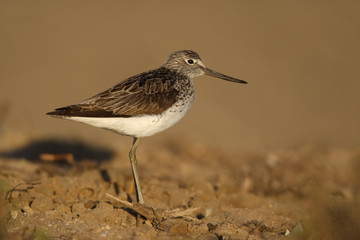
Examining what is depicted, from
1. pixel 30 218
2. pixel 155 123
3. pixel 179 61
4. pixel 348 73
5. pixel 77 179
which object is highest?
pixel 348 73

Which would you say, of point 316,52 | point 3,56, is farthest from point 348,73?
point 3,56

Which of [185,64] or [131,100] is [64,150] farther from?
[131,100]

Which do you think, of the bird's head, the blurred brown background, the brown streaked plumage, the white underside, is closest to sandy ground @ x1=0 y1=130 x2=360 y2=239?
the brown streaked plumage

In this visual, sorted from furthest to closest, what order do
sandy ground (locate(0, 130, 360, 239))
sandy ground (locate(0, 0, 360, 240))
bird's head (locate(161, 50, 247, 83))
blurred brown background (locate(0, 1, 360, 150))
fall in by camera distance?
1. blurred brown background (locate(0, 1, 360, 150))
2. bird's head (locate(161, 50, 247, 83))
3. sandy ground (locate(0, 0, 360, 240))
4. sandy ground (locate(0, 130, 360, 239))

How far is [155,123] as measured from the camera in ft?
20.7

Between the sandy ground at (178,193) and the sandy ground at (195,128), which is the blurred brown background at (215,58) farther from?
the sandy ground at (178,193)

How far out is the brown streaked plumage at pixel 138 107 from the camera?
6133 millimetres

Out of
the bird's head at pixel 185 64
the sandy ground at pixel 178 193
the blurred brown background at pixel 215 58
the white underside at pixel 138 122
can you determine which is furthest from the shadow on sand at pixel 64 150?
the white underside at pixel 138 122

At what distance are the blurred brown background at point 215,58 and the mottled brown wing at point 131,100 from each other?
5.29 metres

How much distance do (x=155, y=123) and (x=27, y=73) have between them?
12.0 m

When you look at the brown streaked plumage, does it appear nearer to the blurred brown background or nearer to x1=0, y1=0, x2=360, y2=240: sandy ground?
x1=0, y1=0, x2=360, y2=240: sandy ground

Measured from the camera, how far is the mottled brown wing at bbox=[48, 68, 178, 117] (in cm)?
613

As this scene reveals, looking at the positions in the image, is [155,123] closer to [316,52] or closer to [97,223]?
[97,223]

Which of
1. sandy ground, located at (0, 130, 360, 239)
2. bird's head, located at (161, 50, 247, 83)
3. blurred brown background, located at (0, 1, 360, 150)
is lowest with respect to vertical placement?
→ sandy ground, located at (0, 130, 360, 239)
